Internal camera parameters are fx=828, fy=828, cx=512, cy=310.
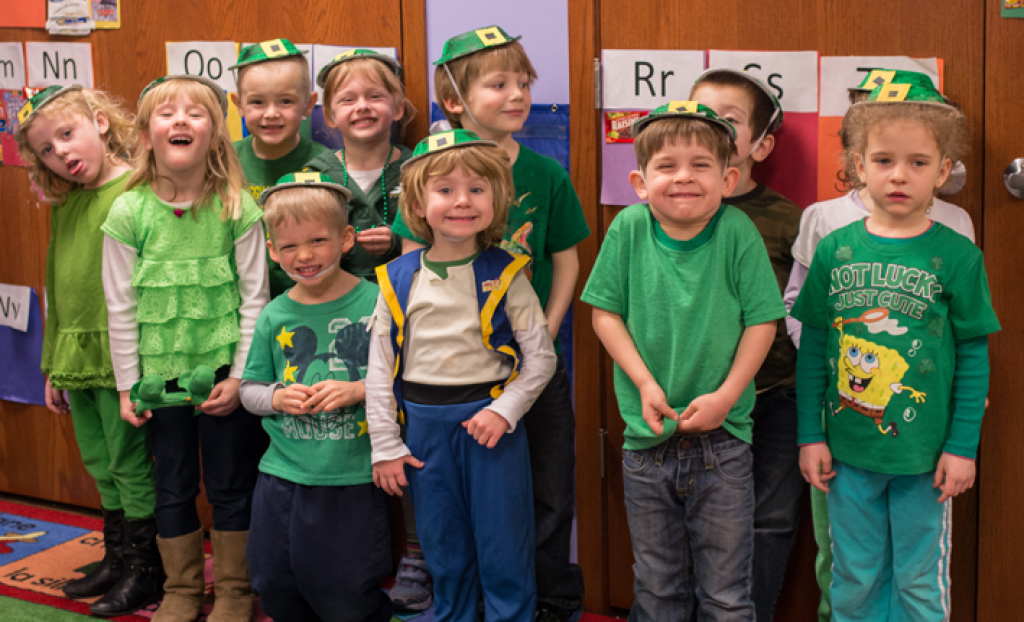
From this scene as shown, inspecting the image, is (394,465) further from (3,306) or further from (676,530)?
(3,306)

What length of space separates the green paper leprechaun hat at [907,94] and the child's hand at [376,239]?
120 centimetres

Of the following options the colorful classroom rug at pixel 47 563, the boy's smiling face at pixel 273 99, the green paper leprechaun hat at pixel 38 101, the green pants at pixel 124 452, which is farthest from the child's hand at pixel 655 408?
the green paper leprechaun hat at pixel 38 101

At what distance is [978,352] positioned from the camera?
1.70m

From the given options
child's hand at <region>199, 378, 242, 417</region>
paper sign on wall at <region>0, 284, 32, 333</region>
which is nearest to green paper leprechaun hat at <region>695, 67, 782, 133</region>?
child's hand at <region>199, 378, 242, 417</region>

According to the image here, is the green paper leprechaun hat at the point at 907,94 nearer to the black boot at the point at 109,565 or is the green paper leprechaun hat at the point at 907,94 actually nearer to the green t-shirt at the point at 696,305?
the green t-shirt at the point at 696,305

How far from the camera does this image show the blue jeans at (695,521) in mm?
1717

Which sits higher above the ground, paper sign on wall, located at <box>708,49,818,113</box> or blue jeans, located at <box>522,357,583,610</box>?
paper sign on wall, located at <box>708,49,818,113</box>

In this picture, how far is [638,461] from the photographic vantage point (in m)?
1.78

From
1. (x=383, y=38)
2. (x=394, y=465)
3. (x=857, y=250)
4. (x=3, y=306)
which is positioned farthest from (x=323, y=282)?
(x=3, y=306)

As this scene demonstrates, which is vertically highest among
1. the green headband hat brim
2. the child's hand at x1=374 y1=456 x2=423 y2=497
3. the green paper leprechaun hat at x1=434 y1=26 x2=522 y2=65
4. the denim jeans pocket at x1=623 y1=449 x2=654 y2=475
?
the green paper leprechaun hat at x1=434 y1=26 x2=522 y2=65

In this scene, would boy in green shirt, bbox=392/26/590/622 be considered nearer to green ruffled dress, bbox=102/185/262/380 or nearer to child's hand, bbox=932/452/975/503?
green ruffled dress, bbox=102/185/262/380

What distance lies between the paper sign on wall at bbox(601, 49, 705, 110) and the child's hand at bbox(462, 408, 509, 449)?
94 cm

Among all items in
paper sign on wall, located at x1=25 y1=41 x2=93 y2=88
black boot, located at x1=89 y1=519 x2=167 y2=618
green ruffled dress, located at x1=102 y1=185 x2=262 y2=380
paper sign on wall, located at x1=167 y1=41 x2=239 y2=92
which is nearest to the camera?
green ruffled dress, located at x1=102 y1=185 x2=262 y2=380

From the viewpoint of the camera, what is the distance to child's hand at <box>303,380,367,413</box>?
1924 mm
